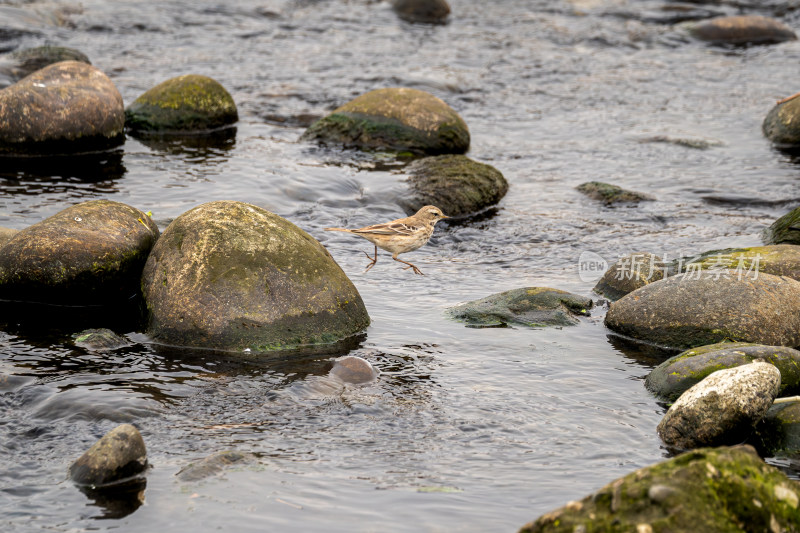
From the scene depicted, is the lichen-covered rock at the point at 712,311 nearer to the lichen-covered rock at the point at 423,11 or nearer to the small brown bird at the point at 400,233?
the small brown bird at the point at 400,233

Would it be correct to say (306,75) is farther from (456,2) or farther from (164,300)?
(164,300)

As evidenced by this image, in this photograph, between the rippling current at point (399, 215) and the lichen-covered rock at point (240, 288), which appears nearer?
the rippling current at point (399, 215)

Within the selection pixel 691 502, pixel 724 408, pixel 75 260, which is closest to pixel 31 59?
pixel 75 260

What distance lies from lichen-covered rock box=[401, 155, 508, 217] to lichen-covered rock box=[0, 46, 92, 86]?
6.81 meters

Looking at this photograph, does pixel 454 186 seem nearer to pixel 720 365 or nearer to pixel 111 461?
pixel 720 365

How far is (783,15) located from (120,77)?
1539 centimetres

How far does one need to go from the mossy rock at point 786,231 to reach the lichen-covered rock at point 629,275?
5.20 ft

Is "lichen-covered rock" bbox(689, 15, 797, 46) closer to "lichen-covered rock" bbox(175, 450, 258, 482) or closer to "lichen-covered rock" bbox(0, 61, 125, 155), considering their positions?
"lichen-covered rock" bbox(0, 61, 125, 155)

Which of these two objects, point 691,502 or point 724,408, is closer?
point 691,502

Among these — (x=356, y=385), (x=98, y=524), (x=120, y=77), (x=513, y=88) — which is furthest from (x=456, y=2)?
(x=98, y=524)

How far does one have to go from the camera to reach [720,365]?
6.43 meters

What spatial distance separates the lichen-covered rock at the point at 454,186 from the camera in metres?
11.2

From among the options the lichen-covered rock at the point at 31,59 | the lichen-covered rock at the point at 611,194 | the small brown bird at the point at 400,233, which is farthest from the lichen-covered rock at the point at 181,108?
the lichen-covered rock at the point at 611,194

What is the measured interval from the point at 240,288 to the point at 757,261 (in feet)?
15.2
